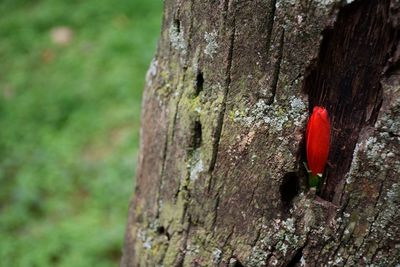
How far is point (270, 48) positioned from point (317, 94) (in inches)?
5.2

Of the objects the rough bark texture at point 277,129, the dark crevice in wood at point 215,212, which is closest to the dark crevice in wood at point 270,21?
the rough bark texture at point 277,129

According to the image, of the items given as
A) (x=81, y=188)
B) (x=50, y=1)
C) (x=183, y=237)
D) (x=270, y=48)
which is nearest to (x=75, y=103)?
(x=81, y=188)

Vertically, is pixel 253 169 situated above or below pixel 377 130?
below

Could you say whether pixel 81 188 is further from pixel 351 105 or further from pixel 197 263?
pixel 351 105

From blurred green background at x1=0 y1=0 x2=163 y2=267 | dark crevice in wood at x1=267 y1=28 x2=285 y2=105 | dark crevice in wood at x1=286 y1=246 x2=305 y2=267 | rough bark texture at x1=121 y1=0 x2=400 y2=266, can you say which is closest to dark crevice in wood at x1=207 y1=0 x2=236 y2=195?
rough bark texture at x1=121 y1=0 x2=400 y2=266

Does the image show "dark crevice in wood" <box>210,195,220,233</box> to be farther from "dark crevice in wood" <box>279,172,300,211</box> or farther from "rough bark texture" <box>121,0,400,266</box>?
"dark crevice in wood" <box>279,172,300,211</box>

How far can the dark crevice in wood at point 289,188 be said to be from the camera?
3.51 ft

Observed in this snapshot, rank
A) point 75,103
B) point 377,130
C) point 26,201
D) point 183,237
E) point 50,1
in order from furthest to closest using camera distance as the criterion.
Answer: point 50,1 → point 75,103 → point 26,201 → point 183,237 → point 377,130

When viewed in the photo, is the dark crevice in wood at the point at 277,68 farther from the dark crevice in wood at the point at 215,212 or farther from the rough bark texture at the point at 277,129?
the dark crevice in wood at the point at 215,212

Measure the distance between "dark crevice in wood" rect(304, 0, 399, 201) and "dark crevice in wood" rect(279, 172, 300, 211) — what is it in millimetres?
59

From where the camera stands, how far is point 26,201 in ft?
10.9

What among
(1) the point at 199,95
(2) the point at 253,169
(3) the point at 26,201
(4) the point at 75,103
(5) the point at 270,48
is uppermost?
(5) the point at 270,48

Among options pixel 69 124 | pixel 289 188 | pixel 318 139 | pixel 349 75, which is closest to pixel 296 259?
pixel 289 188

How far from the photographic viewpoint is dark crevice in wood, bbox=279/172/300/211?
107cm
